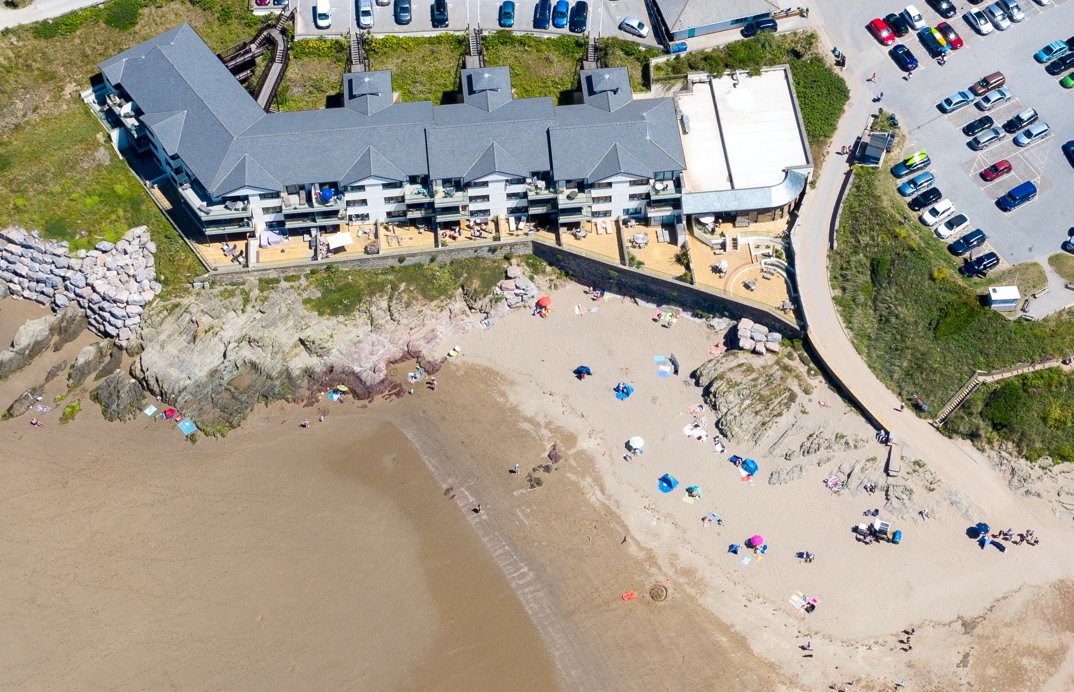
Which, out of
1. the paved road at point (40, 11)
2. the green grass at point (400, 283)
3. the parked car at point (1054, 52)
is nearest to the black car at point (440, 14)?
the green grass at point (400, 283)

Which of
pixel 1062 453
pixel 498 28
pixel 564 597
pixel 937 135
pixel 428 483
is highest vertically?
pixel 498 28

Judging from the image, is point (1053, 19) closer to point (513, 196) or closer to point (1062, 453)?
point (1062, 453)

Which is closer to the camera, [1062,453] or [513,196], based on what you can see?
[1062,453]

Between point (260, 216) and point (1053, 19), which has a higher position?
point (1053, 19)

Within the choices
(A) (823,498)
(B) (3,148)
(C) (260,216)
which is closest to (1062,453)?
(A) (823,498)

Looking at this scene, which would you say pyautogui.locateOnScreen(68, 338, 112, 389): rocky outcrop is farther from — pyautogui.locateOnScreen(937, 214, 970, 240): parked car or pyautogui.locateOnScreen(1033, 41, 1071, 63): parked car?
pyautogui.locateOnScreen(1033, 41, 1071, 63): parked car

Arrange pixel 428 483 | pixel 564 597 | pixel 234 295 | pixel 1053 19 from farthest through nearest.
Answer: pixel 1053 19, pixel 234 295, pixel 428 483, pixel 564 597
